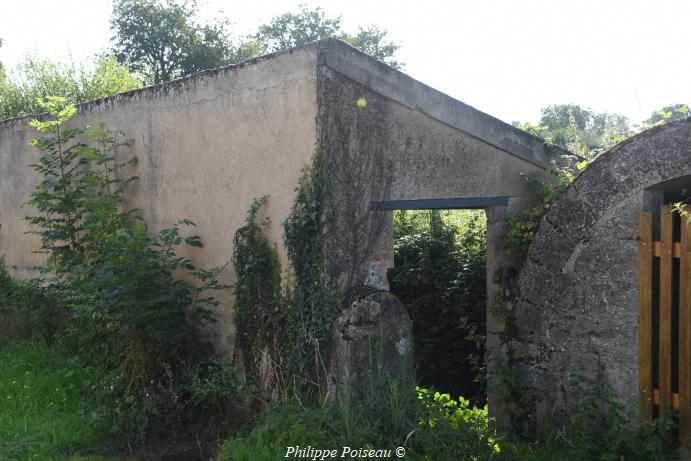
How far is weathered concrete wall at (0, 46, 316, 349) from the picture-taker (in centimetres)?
520

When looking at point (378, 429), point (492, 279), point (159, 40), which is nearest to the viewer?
point (378, 429)

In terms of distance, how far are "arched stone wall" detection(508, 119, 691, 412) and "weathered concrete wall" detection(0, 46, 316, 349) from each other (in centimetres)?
215

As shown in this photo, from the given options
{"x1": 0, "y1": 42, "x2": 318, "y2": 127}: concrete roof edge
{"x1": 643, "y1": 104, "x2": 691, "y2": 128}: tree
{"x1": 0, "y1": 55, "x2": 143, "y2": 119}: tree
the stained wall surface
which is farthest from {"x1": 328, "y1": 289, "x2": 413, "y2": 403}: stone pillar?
{"x1": 0, "y1": 55, "x2": 143, "y2": 119}: tree

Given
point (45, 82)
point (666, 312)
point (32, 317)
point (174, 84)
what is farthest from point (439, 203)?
point (45, 82)

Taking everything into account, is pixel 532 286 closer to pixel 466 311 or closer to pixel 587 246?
pixel 587 246

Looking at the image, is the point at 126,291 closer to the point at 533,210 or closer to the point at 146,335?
the point at 146,335

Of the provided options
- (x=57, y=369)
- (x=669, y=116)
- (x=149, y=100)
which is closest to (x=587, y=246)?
(x=669, y=116)

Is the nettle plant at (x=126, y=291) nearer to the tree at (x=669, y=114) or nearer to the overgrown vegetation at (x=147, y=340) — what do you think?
the overgrown vegetation at (x=147, y=340)

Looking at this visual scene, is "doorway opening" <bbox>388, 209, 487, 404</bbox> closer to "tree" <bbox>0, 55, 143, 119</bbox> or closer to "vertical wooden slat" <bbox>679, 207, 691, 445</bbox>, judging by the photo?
"vertical wooden slat" <bbox>679, 207, 691, 445</bbox>

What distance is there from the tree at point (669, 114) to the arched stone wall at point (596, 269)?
0.98 feet

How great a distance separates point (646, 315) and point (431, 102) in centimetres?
228

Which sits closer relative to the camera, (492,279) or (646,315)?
(646,315)

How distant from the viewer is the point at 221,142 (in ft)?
19.2

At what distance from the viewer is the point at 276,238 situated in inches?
211
